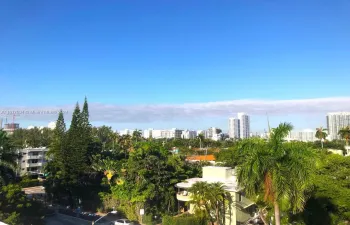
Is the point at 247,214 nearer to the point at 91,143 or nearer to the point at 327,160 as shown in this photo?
the point at 327,160

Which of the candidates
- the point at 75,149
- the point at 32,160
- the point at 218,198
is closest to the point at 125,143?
the point at 32,160

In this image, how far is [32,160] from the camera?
186 feet

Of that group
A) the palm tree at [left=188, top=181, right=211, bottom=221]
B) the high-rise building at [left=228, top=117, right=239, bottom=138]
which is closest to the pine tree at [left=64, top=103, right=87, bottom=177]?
the palm tree at [left=188, top=181, right=211, bottom=221]

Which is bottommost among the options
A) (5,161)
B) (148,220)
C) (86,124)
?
(148,220)

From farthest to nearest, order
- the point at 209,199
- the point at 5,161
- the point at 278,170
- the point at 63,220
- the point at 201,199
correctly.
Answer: the point at 63,220, the point at 201,199, the point at 209,199, the point at 5,161, the point at 278,170

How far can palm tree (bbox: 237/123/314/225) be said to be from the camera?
393 inches

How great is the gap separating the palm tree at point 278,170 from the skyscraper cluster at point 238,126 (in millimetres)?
180367

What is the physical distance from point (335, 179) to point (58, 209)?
89.6 ft

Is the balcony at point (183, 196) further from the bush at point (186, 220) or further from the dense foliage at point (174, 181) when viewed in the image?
the bush at point (186, 220)

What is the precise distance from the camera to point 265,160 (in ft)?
32.9

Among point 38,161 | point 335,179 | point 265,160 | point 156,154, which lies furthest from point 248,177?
point 38,161

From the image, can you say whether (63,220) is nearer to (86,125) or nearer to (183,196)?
(183,196)

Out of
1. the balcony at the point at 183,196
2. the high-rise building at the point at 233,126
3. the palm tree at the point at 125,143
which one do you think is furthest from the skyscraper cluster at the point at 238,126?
the balcony at the point at 183,196

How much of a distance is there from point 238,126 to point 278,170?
18541 cm
